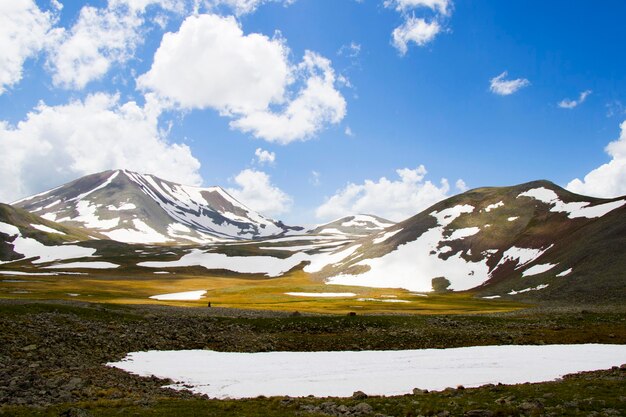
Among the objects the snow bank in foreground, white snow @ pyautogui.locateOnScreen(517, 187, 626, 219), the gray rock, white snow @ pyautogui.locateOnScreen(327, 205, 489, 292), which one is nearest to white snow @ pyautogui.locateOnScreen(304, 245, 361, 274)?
white snow @ pyautogui.locateOnScreen(327, 205, 489, 292)

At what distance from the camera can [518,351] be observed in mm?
35875

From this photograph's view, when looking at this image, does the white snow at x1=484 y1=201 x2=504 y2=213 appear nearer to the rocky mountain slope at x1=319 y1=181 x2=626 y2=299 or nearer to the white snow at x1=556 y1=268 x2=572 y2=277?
the rocky mountain slope at x1=319 y1=181 x2=626 y2=299

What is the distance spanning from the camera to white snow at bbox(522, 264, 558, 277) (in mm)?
97312

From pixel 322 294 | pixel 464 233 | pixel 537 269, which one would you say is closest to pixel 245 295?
pixel 322 294

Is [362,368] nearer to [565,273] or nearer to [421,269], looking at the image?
[565,273]

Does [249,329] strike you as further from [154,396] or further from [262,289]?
[262,289]

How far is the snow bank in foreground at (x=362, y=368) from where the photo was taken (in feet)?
81.6

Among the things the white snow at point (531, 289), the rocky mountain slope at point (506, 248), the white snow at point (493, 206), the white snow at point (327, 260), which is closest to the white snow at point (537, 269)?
the rocky mountain slope at point (506, 248)

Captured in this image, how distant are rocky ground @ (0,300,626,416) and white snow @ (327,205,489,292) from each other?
61.6 m

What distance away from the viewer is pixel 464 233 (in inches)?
5812

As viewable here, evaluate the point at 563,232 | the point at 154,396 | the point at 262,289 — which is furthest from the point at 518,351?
the point at 563,232

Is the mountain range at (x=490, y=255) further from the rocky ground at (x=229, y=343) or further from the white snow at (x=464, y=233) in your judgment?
the rocky ground at (x=229, y=343)

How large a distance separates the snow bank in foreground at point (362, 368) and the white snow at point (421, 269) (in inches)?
3364

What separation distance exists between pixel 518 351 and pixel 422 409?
22443mm
